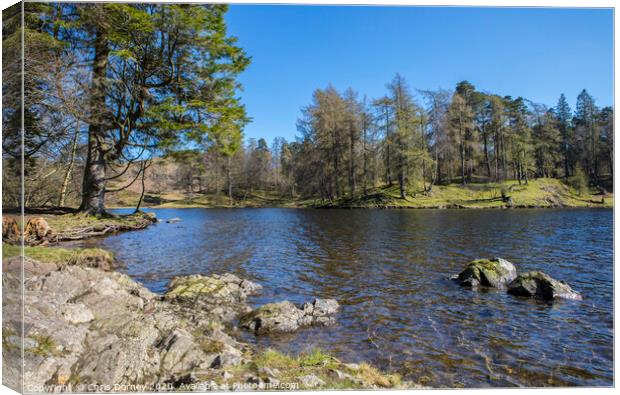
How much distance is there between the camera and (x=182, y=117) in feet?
76.1

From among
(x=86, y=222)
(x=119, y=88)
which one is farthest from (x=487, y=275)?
(x=86, y=222)

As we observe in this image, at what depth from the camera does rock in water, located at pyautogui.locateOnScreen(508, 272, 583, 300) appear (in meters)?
10.3

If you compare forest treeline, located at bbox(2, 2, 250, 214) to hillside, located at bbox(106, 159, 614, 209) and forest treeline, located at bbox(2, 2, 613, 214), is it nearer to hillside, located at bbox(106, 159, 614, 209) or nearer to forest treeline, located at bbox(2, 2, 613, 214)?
forest treeline, located at bbox(2, 2, 613, 214)

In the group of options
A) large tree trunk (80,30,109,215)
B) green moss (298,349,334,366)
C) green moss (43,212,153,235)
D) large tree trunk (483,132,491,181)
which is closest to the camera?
green moss (298,349,334,366)

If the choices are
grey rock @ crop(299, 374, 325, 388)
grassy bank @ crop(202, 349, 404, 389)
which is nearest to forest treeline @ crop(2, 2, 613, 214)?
grassy bank @ crop(202, 349, 404, 389)

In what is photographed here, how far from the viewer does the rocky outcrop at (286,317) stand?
8398 mm

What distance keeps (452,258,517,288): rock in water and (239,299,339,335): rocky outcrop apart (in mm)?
5036

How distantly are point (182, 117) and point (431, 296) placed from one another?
18955 millimetres

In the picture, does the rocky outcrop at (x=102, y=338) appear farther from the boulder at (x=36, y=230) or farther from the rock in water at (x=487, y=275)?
the boulder at (x=36, y=230)

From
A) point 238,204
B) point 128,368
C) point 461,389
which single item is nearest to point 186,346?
point 128,368

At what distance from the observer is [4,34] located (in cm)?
622

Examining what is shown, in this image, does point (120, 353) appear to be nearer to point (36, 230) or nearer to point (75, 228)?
point (36, 230)

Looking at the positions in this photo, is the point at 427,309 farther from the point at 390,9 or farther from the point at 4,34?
the point at 4,34

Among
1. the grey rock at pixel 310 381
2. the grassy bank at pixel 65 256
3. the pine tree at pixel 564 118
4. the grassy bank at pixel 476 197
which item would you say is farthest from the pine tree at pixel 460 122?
the grey rock at pixel 310 381
